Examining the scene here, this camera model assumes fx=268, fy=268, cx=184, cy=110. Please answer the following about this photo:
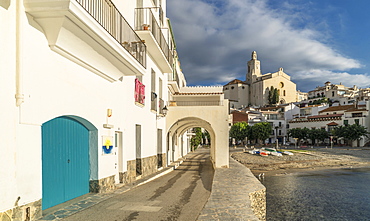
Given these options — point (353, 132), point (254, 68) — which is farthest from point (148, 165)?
point (254, 68)

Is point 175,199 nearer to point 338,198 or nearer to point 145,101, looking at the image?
point 145,101

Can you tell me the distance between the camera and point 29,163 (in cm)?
600

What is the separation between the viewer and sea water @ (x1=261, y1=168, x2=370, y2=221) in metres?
14.5

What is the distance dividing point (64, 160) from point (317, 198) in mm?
16992

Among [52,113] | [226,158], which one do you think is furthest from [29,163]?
[226,158]

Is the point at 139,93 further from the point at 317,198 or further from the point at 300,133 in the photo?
the point at 300,133

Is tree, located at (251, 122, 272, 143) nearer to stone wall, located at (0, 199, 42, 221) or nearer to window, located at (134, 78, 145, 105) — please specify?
window, located at (134, 78, 145, 105)

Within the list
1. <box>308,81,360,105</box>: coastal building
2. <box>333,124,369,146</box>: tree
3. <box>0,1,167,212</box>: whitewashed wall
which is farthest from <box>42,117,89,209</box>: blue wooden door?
<box>308,81,360,105</box>: coastal building

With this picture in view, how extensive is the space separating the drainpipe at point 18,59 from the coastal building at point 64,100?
0.02m

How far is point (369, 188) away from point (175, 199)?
2052 centimetres

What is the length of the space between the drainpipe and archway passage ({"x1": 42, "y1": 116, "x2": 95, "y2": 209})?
55.6 inches

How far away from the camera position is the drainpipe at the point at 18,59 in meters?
5.66

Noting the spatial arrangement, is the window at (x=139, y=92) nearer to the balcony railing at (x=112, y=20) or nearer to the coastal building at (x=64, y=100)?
the coastal building at (x=64, y=100)

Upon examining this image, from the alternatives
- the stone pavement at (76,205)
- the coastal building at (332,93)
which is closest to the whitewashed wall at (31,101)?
the stone pavement at (76,205)
